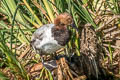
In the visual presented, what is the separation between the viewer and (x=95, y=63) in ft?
9.39

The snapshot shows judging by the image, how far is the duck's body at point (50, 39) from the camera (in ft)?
8.32

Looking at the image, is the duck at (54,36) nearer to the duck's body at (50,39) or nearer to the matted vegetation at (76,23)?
the duck's body at (50,39)

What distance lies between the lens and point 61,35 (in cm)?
261

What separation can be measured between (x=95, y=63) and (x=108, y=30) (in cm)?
41

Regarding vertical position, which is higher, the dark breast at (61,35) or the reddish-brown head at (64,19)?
the reddish-brown head at (64,19)

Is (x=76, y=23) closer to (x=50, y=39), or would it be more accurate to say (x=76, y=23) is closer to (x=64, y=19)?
(x=64, y=19)

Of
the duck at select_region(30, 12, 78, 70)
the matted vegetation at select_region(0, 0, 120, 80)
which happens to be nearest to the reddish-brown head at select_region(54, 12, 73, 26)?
the duck at select_region(30, 12, 78, 70)

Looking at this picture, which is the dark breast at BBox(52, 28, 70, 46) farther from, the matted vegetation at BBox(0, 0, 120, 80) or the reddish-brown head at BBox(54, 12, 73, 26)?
the matted vegetation at BBox(0, 0, 120, 80)

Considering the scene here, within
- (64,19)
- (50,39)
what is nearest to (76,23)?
(64,19)

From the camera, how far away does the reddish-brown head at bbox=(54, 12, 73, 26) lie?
254cm

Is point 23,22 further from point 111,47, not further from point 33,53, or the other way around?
point 111,47

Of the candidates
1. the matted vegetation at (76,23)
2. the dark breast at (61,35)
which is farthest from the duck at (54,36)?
the matted vegetation at (76,23)

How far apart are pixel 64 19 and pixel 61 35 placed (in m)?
0.16

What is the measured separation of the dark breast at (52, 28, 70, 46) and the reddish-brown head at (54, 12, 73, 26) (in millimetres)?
71
